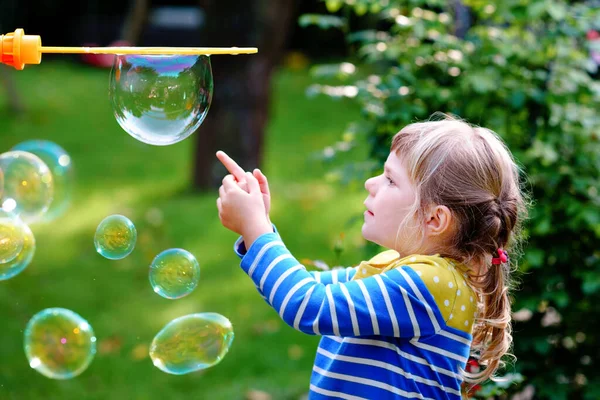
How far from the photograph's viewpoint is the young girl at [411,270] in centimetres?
165

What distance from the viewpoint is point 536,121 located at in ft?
10.2

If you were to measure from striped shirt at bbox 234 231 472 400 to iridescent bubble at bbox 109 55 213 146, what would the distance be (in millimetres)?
523

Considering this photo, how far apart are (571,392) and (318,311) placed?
1.88 meters

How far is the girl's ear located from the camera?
1.76 m

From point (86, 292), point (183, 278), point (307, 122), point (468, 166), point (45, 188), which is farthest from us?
point (307, 122)

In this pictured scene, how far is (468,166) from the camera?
1.77 m

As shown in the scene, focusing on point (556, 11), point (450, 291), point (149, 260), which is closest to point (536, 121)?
point (556, 11)

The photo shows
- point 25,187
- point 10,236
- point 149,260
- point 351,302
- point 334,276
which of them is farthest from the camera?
point 149,260

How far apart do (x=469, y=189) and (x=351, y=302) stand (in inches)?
15.0

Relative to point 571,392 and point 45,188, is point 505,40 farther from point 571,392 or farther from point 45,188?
point 45,188

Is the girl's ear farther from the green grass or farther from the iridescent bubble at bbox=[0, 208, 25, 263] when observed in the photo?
the green grass

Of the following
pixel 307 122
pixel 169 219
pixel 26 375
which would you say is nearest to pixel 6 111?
pixel 307 122

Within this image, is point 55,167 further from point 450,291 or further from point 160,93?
point 450,291

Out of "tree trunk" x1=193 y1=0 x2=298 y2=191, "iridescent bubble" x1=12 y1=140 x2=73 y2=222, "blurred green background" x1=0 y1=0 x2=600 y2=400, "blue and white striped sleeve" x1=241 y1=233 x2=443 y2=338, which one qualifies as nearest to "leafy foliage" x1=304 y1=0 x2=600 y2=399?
"blurred green background" x1=0 y1=0 x2=600 y2=400
